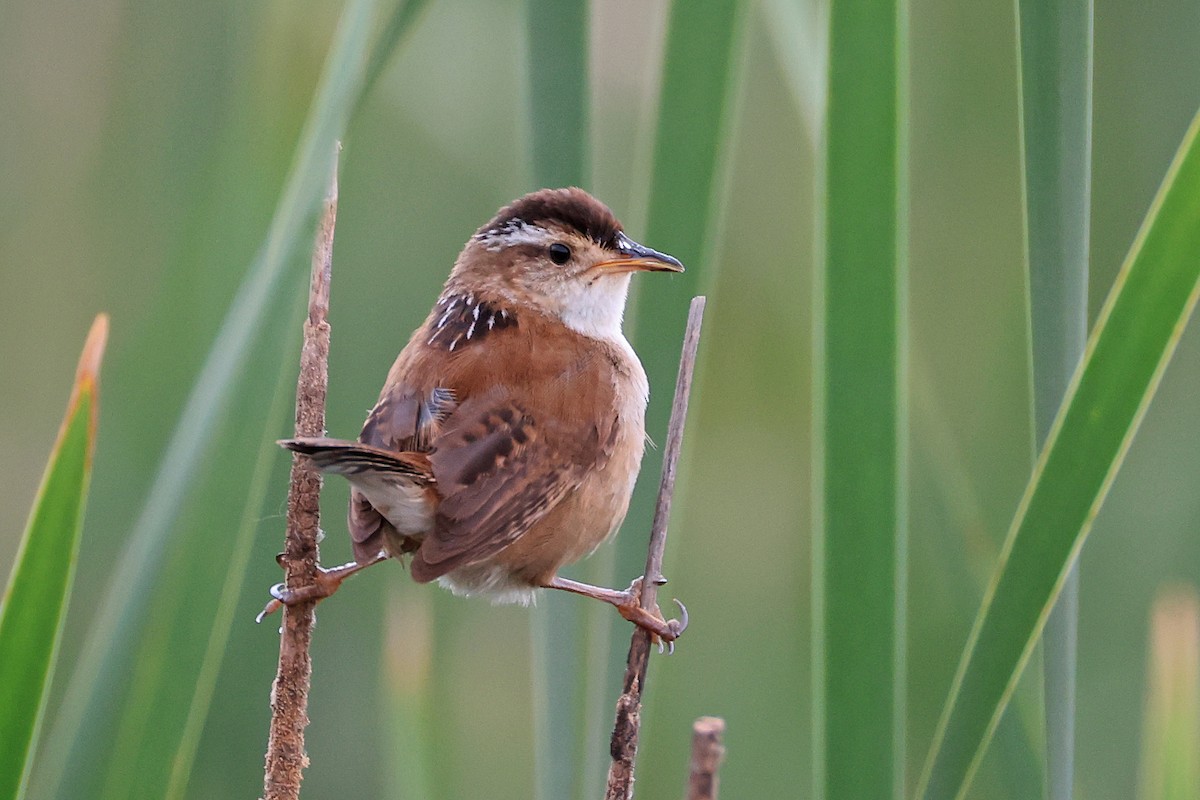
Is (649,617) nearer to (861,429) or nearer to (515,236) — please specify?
(861,429)

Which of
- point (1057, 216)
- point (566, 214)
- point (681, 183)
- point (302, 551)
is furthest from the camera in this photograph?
point (566, 214)

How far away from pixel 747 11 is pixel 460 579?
110cm

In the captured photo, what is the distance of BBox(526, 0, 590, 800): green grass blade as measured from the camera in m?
1.80

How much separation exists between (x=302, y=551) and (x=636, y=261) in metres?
Answer: 0.92

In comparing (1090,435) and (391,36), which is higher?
(391,36)

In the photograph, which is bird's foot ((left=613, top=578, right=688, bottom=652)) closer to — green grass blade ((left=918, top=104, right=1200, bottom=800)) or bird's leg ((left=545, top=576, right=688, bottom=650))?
bird's leg ((left=545, top=576, right=688, bottom=650))

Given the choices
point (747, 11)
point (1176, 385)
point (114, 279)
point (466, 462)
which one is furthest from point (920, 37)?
point (114, 279)

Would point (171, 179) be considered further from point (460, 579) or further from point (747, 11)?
point (747, 11)

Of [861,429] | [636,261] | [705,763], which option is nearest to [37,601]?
[705,763]

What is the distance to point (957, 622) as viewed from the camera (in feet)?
8.11

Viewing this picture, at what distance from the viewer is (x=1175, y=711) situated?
149cm

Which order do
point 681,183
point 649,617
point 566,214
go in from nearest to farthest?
point 649,617, point 681,183, point 566,214

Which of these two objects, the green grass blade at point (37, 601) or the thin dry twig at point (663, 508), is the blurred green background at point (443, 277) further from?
the green grass blade at point (37, 601)

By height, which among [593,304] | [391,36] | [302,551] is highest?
[391,36]
